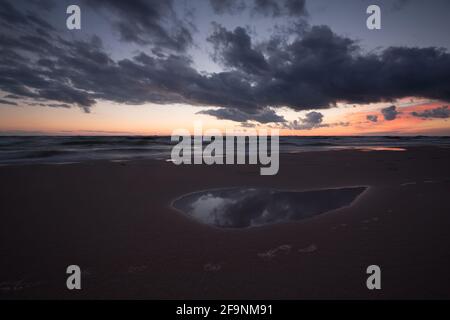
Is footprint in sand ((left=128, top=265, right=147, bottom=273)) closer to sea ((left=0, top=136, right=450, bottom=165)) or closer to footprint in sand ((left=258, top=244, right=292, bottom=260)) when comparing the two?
footprint in sand ((left=258, top=244, right=292, bottom=260))

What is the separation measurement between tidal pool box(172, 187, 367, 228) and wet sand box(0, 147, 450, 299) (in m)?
0.30

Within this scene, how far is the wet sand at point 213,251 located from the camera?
7.83 feet

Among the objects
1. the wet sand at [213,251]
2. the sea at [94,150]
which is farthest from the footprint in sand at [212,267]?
the sea at [94,150]

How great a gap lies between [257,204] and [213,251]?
227 cm

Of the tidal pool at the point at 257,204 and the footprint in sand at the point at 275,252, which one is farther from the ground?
the tidal pool at the point at 257,204

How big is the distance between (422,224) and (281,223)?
218cm

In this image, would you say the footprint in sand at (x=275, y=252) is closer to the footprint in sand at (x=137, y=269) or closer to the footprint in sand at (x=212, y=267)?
the footprint in sand at (x=212, y=267)

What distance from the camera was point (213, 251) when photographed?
3098 mm

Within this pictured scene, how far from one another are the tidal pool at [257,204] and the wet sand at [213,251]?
30 centimetres

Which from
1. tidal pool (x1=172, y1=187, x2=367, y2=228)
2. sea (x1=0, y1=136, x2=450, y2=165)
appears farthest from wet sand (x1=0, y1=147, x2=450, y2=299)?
sea (x1=0, y1=136, x2=450, y2=165)

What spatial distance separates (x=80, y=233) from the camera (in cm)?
359

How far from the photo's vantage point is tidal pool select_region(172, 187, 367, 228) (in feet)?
14.2
